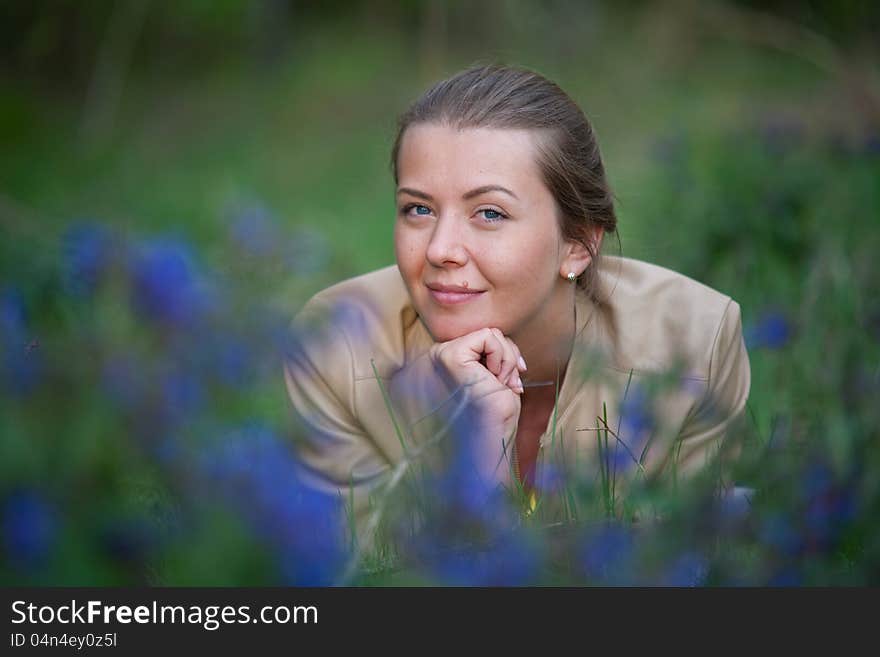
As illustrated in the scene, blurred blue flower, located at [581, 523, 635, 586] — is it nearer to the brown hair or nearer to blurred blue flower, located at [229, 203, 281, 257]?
the brown hair

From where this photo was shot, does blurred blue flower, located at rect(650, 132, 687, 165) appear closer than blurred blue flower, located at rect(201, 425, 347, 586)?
No

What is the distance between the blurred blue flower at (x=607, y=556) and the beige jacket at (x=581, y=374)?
0.69 metres

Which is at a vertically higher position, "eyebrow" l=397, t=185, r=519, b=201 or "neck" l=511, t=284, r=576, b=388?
"eyebrow" l=397, t=185, r=519, b=201

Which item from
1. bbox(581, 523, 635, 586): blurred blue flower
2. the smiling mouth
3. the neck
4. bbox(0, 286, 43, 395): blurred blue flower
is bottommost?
bbox(581, 523, 635, 586): blurred blue flower

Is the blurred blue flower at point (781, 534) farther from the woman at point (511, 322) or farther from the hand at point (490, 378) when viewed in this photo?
the hand at point (490, 378)

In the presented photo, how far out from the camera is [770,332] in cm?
244

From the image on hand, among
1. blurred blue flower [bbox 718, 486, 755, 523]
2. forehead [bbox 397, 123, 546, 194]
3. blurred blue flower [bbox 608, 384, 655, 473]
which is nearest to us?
blurred blue flower [bbox 718, 486, 755, 523]

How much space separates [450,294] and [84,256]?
0.62m

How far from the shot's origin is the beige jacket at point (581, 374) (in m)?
2.01

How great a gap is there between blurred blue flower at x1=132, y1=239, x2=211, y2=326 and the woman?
26 centimetres

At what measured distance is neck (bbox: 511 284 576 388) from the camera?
2.19 meters

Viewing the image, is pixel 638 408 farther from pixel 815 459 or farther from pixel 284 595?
pixel 284 595

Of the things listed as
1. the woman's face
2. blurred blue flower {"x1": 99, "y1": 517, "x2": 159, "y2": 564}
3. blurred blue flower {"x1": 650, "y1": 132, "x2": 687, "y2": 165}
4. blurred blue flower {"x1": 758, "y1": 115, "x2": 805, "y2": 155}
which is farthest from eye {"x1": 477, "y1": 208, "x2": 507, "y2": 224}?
blurred blue flower {"x1": 758, "y1": 115, "x2": 805, "y2": 155}

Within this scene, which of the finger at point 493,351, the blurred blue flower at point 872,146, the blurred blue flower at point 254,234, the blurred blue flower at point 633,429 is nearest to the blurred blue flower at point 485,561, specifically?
the blurred blue flower at point 633,429
